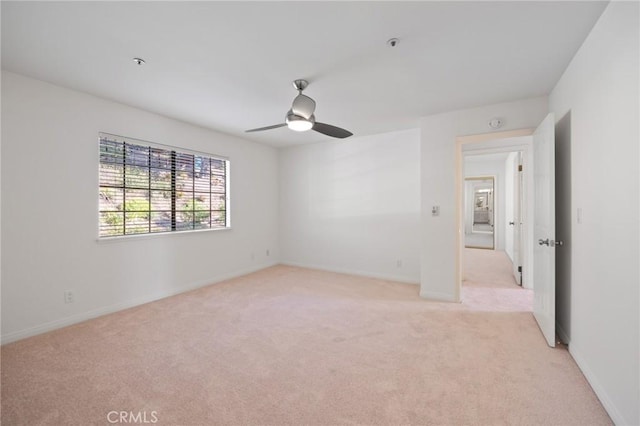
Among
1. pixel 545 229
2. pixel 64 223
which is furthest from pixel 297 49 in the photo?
pixel 64 223

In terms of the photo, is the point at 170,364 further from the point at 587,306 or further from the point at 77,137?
the point at 587,306

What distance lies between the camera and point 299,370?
198 centimetres

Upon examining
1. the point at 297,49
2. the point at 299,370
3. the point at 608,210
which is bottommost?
the point at 299,370

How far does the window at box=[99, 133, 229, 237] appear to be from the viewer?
10.3ft

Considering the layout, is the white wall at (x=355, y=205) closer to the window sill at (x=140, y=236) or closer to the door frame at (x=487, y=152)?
the door frame at (x=487, y=152)

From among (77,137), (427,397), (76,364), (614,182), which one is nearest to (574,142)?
(614,182)

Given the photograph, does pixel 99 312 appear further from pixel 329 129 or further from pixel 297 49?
pixel 297 49

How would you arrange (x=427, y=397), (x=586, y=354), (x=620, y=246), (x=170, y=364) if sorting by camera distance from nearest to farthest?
1. (x=620, y=246)
2. (x=427, y=397)
3. (x=586, y=354)
4. (x=170, y=364)

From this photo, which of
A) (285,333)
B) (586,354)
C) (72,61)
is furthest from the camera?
(285,333)

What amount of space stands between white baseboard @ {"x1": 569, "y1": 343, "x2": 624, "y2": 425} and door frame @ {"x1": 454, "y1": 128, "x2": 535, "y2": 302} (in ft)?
4.33

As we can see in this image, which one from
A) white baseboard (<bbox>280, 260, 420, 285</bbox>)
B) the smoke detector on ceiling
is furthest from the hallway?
the smoke detector on ceiling

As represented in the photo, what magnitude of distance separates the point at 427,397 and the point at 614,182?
1.70m

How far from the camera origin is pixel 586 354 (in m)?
1.89

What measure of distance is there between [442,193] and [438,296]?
1.34 meters
